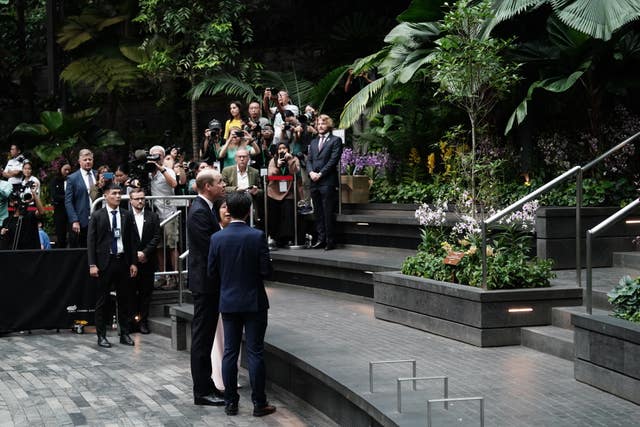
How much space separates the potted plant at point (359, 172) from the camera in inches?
667

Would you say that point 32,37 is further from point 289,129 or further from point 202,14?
point 289,129

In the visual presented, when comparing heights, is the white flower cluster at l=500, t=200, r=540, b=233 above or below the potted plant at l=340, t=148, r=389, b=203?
below

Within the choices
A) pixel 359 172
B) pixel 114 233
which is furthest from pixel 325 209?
pixel 114 233

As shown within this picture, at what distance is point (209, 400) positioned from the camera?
31.5 feet

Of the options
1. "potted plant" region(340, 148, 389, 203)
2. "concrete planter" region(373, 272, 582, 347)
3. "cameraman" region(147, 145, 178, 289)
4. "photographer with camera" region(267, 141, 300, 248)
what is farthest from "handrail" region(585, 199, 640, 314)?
"potted plant" region(340, 148, 389, 203)

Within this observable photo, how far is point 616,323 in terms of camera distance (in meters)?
7.89

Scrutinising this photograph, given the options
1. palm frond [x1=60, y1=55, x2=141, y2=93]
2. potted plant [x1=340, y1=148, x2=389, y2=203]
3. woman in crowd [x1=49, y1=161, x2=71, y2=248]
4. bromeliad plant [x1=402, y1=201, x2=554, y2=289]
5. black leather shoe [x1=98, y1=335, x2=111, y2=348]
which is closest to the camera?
bromeliad plant [x1=402, y1=201, x2=554, y2=289]

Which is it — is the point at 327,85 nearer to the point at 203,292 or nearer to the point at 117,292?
the point at 117,292

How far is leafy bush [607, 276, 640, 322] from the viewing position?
8.14 m

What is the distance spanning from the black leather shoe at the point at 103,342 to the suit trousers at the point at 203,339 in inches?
142

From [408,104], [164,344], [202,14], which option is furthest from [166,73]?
[164,344]

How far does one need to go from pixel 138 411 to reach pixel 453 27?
560cm

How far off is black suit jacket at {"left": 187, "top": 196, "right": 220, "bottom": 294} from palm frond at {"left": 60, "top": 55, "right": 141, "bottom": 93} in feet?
47.2

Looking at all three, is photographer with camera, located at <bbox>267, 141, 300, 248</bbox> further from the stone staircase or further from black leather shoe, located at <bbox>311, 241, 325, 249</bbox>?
the stone staircase
